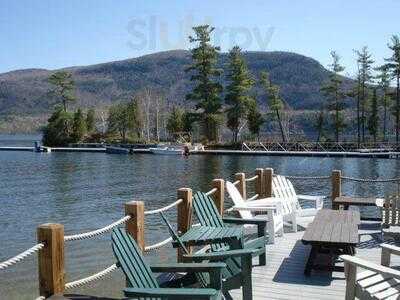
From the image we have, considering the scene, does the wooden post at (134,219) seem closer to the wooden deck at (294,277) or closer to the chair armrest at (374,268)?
the wooden deck at (294,277)

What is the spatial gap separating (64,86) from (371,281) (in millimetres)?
79119

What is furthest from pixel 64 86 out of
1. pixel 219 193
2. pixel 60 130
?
pixel 219 193

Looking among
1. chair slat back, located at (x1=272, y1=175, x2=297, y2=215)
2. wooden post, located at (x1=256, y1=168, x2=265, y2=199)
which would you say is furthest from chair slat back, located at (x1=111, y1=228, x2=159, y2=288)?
wooden post, located at (x1=256, y1=168, x2=265, y2=199)

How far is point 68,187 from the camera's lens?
93.3 ft

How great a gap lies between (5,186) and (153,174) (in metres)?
9.73

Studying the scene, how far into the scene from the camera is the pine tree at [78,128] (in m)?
75.1

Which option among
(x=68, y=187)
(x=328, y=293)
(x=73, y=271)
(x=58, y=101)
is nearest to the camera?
(x=328, y=293)

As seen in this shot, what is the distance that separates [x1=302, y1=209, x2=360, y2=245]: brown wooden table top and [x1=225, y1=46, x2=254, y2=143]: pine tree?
54.2 m

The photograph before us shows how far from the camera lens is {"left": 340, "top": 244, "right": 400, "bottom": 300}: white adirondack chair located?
4199 mm

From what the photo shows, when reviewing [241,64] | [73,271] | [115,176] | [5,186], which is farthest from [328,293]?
[241,64]

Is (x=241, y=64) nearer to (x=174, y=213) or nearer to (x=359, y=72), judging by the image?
(x=359, y=72)

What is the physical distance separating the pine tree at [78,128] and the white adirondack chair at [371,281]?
238 ft

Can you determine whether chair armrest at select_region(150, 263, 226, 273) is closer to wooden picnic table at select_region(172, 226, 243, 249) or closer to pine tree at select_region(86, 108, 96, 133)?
wooden picnic table at select_region(172, 226, 243, 249)

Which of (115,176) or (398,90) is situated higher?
(398,90)
